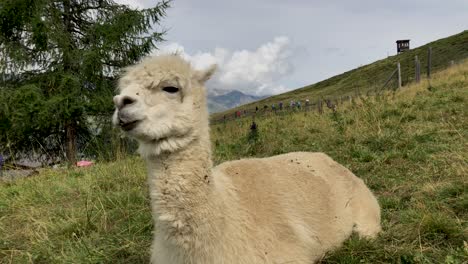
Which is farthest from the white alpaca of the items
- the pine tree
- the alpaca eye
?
the pine tree

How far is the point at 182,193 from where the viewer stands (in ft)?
9.71

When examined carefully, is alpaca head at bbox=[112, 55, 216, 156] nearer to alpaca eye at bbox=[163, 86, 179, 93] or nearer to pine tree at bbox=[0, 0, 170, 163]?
alpaca eye at bbox=[163, 86, 179, 93]

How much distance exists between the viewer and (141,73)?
10.2ft

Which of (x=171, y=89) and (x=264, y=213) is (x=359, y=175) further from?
(x=171, y=89)

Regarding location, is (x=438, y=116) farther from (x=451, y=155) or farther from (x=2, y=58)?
(x=2, y=58)

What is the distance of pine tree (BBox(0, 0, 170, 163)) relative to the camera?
13.4m

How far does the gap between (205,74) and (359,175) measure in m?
4.10

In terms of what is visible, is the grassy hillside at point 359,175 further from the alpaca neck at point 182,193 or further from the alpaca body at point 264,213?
the alpaca neck at point 182,193

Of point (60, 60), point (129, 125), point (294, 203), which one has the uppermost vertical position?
point (60, 60)

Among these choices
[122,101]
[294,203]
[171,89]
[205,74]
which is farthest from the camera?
[294,203]

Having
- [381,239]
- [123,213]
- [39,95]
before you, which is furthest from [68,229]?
[39,95]

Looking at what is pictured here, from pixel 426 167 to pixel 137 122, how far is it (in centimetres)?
496

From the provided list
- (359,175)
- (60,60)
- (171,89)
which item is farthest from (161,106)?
(60,60)

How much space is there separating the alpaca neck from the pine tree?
10.7 m
